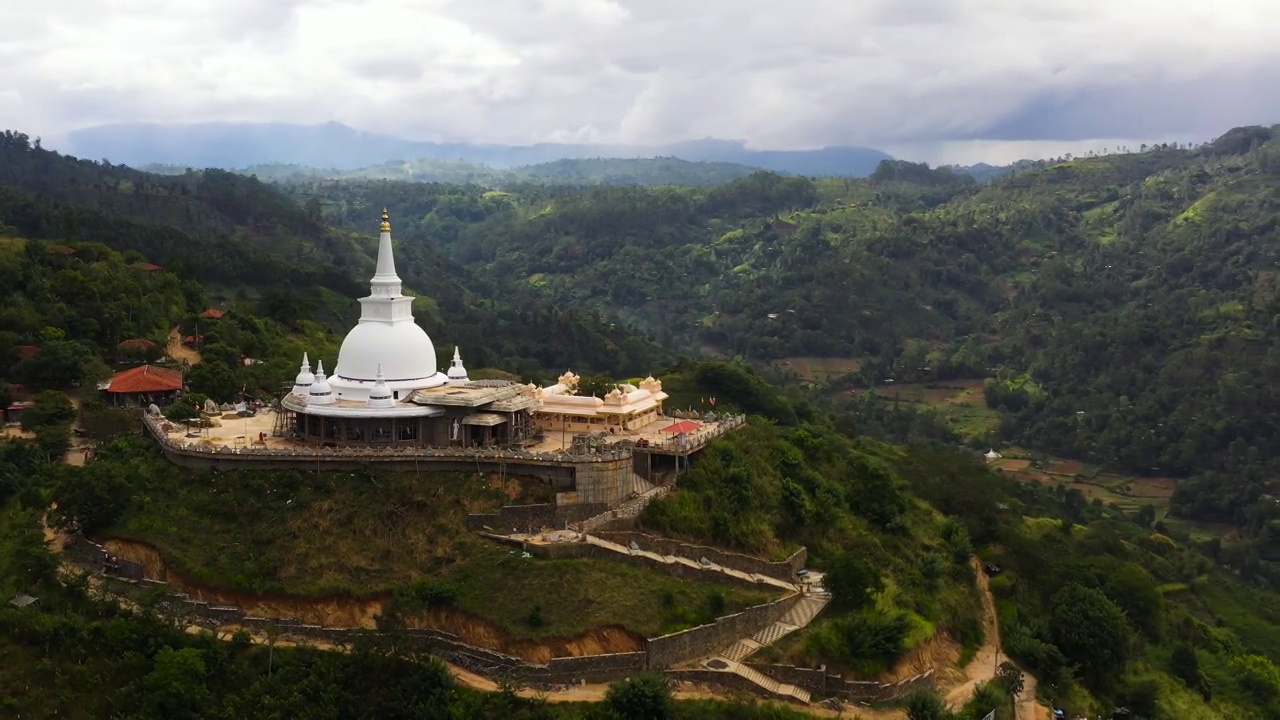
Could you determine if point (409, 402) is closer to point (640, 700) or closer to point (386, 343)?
point (386, 343)

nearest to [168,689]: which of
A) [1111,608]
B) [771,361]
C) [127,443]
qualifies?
[127,443]

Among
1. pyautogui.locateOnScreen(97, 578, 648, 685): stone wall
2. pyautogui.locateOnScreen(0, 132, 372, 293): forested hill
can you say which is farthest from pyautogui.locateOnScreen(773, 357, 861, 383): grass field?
pyautogui.locateOnScreen(97, 578, 648, 685): stone wall

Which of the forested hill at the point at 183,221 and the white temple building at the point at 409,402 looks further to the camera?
the forested hill at the point at 183,221

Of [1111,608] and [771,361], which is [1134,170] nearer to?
[771,361]

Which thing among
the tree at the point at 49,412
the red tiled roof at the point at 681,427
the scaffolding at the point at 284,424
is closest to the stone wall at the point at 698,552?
the red tiled roof at the point at 681,427

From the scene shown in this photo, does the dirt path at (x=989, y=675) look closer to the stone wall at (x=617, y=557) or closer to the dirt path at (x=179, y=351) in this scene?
the stone wall at (x=617, y=557)

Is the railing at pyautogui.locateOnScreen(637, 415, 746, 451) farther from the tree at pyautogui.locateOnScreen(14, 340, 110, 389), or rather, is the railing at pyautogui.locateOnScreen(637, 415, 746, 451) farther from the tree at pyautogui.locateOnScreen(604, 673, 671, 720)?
the tree at pyautogui.locateOnScreen(14, 340, 110, 389)
